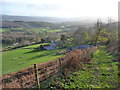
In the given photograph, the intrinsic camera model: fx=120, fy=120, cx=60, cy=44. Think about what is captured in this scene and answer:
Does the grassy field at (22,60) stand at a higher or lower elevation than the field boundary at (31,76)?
lower

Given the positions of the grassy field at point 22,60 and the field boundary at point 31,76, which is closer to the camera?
the field boundary at point 31,76

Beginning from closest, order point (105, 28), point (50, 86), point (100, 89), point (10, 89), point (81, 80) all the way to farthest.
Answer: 1. point (10, 89)
2. point (100, 89)
3. point (50, 86)
4. point (81, 80)
5. point (105, 28)

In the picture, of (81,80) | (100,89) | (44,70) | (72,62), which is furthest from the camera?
(72,62)

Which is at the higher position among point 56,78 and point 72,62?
point 72,62

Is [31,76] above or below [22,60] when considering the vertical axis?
above

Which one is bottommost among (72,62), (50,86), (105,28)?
(50,86)

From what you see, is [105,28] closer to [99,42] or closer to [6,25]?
[99,42]

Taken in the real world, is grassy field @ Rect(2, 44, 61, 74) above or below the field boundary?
below

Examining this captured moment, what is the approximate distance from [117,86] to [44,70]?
3.50 metres

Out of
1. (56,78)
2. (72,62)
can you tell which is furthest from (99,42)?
(56,78)

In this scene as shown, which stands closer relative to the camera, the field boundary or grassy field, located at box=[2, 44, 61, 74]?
the field boundary

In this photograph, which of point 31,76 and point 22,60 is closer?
point 31,76

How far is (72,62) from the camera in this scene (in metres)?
6.96

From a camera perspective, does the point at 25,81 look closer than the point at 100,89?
No
